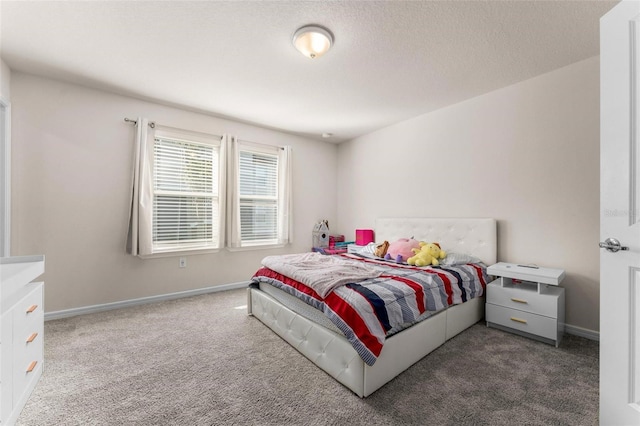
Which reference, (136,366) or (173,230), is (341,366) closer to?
(136,366)

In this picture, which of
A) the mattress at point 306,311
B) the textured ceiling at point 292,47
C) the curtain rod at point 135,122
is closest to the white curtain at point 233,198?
the textured ceiling at point 292,47

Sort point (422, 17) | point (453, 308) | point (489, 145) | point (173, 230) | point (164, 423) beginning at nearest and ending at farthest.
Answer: point (164, 423) → point (422, 17) → point (453, 308) → point (489, 145) → point (173, 230)

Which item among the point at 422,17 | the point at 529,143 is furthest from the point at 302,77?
the point at 529,143

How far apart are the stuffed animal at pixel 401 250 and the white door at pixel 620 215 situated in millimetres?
1818

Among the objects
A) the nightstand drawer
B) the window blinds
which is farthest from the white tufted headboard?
the window blinds

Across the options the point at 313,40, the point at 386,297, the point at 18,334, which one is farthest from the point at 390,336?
the point at 313,40

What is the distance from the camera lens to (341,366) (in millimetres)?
1752

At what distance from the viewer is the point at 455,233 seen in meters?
3.28

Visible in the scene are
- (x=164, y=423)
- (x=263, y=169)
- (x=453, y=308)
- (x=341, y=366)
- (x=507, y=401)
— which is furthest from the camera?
(x=263, y=169)

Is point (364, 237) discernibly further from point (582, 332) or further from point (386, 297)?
point (582, 332)

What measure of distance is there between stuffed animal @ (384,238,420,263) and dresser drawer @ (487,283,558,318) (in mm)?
843

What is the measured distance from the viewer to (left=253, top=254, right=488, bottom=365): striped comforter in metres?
1.66

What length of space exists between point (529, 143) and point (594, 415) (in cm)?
235

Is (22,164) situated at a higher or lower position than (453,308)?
higher
